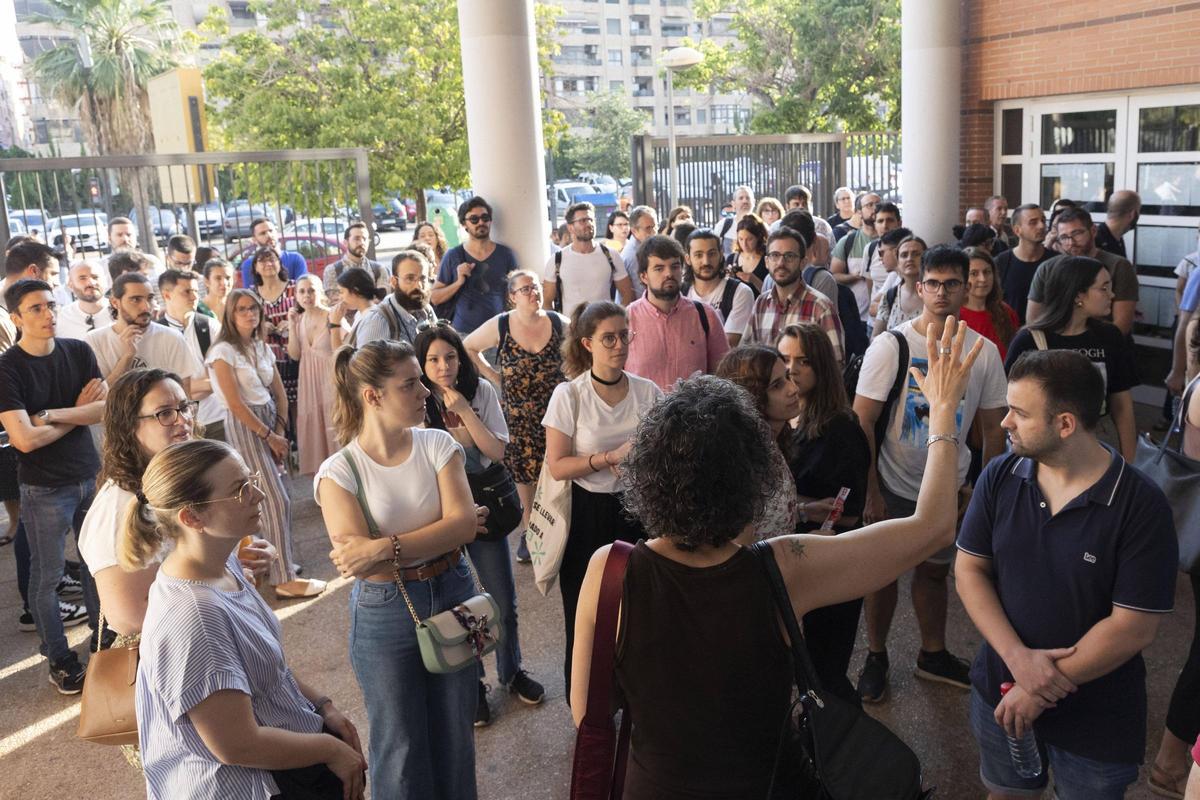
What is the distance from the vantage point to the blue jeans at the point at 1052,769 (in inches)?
108

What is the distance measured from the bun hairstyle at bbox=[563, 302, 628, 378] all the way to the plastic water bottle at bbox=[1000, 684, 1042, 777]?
2.07 meters

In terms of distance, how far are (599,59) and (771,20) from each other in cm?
5590

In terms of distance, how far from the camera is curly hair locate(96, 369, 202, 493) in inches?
129

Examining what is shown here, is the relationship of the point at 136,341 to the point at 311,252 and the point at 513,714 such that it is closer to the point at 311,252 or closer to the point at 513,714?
the point at 513,714

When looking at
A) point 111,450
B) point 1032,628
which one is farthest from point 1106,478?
point 111,450

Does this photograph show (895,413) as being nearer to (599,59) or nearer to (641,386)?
(641,386)

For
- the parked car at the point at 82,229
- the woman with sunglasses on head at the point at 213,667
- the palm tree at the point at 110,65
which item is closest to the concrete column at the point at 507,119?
the parked car at the point at 82,229

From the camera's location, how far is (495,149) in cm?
868

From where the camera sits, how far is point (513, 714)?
4574 millimetres

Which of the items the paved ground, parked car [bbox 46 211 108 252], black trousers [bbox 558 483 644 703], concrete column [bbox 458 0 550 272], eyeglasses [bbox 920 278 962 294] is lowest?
the paved ground

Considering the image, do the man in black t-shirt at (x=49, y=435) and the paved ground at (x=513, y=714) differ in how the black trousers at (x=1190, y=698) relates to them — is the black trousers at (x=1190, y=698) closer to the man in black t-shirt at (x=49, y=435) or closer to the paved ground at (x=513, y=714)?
the paved ground at (x=513, y=714)

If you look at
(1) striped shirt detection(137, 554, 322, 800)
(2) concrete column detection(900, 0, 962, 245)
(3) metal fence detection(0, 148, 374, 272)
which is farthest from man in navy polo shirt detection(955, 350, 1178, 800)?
(2) concrete column detection(900, 0, 962, 245)

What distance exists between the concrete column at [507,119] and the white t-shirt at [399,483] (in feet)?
17.8

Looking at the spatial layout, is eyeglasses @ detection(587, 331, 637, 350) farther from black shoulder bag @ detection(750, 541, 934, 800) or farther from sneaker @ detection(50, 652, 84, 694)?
sneaker @ detection(50, 652, 84, 694)
